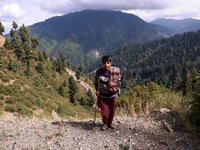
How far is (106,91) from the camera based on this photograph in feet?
15.2

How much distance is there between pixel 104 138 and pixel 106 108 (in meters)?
1.08

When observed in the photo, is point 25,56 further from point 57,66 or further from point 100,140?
point 100,140

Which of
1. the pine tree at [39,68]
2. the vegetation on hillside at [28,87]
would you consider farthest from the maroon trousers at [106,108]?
the pine tree at [39,68]

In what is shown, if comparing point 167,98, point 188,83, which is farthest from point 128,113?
point 188,83

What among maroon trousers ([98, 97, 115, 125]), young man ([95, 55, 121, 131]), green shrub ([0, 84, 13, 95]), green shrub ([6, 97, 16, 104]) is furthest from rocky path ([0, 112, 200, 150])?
green shrub ([0, 84, 13, 95])

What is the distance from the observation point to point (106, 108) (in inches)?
185

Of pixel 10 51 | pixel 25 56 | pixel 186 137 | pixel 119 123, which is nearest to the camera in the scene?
pixel 186 137

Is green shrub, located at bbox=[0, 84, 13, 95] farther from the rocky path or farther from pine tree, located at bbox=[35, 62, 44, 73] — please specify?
pine tree, located at bbox=[35, 62, 44, 73]

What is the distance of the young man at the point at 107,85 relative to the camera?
176 inches

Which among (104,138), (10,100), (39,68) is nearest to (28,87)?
(10,100)

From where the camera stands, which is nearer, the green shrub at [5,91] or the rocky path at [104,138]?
the rocky path at [104,138]

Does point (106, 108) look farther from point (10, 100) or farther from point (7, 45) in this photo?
point (7, 45)

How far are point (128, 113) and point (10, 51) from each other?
168 ft

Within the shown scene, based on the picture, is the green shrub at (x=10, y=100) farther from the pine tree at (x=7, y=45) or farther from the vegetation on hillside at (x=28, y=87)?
the pine tree at (x=7, y=45)
